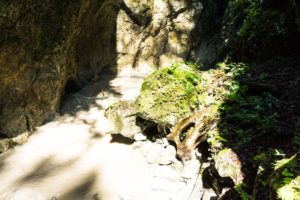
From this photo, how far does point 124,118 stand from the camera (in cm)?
784

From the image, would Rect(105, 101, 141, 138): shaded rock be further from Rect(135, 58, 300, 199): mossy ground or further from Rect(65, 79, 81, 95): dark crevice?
Rect(65, 79, 81, 95): dark crevice

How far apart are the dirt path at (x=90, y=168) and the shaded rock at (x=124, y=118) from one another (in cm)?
34

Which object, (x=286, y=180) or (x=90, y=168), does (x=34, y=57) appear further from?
(x=286, y=180)

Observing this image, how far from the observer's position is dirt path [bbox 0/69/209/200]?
5945mm

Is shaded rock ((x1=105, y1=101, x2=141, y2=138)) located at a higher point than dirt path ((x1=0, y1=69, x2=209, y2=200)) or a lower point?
higher

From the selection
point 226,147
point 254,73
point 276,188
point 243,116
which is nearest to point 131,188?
point 226,147

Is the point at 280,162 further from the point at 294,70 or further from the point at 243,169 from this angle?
the point at 294,70

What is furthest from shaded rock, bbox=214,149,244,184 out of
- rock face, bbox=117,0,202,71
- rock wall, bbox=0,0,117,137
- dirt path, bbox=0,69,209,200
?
rock face, bbox=117,0,202,71

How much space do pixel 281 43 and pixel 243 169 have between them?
16.4 ft

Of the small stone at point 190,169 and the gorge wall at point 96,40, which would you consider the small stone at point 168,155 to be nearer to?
the small stone at point 190,169

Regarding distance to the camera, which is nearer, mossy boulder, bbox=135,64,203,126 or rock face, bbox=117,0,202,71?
mossy boulder, bbox=135,64,203,126

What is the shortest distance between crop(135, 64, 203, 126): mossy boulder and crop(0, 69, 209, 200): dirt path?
68 centimetres

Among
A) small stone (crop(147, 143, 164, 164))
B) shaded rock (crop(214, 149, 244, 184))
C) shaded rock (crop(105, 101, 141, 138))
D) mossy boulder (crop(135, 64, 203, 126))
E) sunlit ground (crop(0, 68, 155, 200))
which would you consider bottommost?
sunlit ground (crop(0, 68, 155, 200))

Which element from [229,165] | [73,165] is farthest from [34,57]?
[229,165]
